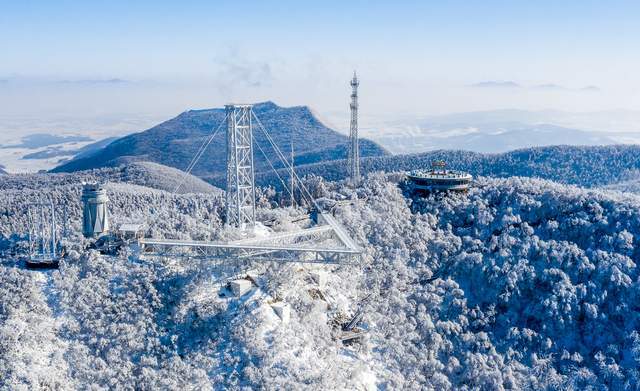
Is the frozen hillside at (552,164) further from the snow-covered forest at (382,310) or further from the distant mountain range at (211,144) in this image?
the snow-covered forest at (382,310)

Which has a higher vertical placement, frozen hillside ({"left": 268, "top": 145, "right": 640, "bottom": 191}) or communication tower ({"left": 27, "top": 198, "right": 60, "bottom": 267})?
frozen hillside ({"left": 268, "top": 145, "right": 640, "bottom": 191})

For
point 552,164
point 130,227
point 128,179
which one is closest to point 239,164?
point 130,227

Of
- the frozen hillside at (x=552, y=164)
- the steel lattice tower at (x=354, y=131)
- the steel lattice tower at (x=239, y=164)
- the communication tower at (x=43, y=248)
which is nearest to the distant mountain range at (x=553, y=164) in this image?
the frozen hillside at (x=552, y=164)

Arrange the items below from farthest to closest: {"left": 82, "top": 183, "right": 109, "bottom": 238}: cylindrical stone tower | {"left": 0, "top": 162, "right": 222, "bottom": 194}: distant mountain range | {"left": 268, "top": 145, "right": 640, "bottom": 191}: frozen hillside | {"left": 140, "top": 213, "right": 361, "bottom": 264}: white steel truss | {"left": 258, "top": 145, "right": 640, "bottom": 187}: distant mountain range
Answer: {"left": 0, "top": 162, "right": 222, "bottom": 194}: distant mountain range
{"left": 268, "top": 145, "right": 640, "bottom": 191}: frozen hillside
{"left": 258, "top": 145, "right": 640, "bottom": 187}: distant mountain range
{"left": 82, "top": 183, "right": 109, "bottom": 238}: cylindrical stone tower
{"left": 140, "top": 213, "right": 361, "bottom": 264}: white steel truss

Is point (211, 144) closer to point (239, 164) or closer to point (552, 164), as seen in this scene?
point (552, 164)

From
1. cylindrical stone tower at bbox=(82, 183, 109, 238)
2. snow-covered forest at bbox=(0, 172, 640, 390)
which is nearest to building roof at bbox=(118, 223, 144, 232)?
cylindrical stone tower at bbox=(82, 183, 109, 238)

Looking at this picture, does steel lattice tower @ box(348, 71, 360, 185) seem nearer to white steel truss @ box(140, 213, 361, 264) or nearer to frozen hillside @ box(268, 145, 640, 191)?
white steel truss @ box(140, 213, 361, 264)

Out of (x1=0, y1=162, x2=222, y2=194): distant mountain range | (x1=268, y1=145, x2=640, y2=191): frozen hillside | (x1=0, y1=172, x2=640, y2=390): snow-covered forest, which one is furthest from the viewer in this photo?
(x1=0, y1=162, x2=222, y2=194): distant mountain range
